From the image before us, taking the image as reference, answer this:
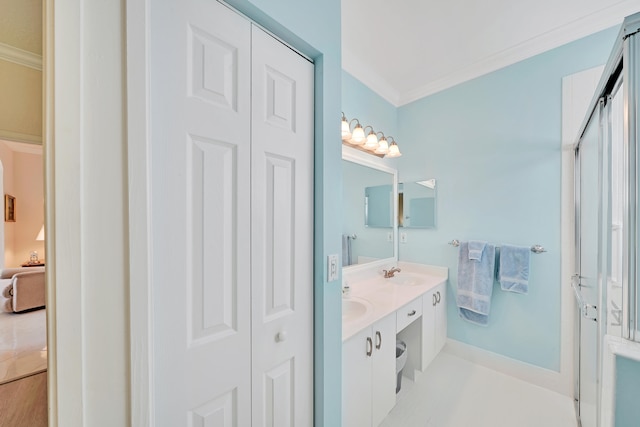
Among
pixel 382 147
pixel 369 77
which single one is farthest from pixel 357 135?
pixel 369 77

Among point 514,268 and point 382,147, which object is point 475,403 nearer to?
point 514,268

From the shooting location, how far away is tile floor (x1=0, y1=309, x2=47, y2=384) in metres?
0.68

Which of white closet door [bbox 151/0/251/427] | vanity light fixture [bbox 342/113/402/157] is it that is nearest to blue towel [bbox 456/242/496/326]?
vanity light fixture [bbox 342/113/402/157]

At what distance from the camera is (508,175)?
1.96 metres

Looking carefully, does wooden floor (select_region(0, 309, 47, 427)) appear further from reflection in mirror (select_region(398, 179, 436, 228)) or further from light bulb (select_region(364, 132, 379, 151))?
reflection in mirror (select_region(398, 179, 436, 228))

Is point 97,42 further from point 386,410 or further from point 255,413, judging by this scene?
point 386,410

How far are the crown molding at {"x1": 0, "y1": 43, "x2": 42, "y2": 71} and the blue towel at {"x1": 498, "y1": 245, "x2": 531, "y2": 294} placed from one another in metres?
2.73

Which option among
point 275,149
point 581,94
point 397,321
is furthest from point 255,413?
point 581,94

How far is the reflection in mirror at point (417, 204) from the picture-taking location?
2.39m

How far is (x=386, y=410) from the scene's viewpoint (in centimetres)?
146

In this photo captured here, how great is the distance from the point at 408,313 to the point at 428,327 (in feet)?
1.63

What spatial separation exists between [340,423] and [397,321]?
685 millimetres

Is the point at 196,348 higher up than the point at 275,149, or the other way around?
the point at 275,149

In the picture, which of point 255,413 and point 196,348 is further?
point 255,413
